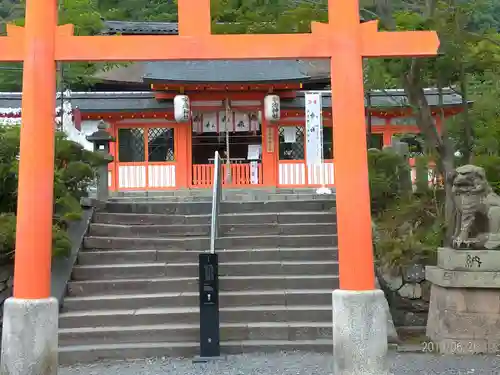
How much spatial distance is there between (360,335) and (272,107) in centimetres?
1102

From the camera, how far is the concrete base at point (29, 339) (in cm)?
459

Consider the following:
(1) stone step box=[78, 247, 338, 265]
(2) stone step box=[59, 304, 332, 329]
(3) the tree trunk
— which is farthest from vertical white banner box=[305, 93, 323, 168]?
(2) stone step box=[59, 304, 332, 329]

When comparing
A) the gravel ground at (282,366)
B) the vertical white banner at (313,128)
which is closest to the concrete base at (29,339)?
the gravel ground at (282,366)

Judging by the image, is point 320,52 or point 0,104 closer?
point 320,52

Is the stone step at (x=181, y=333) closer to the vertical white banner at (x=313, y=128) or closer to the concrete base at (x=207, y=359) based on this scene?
the concrete base at (x=207, y=359)

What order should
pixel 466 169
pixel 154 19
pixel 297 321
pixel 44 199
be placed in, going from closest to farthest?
pixel 44 199 < pixel 466 169 < pixel 297 321 < pixel 154 19

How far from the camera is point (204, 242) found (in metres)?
8.43

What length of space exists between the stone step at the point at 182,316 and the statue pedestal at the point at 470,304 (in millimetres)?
1405

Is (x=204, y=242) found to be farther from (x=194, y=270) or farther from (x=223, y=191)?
(x=223, y=191)

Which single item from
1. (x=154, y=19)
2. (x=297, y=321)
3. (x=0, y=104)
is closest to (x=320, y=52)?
(x=297, y=321)

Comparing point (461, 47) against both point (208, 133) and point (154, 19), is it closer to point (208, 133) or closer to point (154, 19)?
point (208, 133)

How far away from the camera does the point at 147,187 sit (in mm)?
15641

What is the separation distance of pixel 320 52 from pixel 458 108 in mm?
11793
